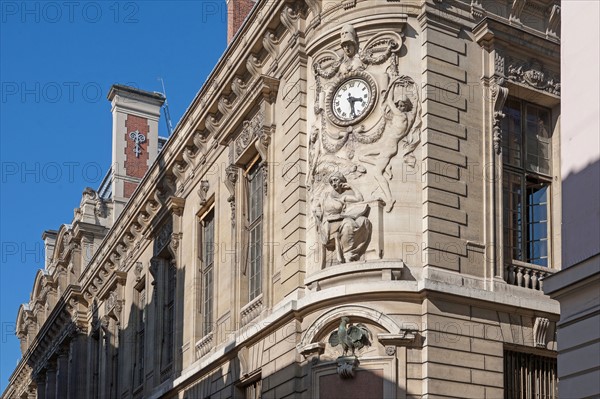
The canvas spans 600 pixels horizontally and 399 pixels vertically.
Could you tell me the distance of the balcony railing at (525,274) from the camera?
24031 mm

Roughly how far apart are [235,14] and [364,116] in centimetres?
1243

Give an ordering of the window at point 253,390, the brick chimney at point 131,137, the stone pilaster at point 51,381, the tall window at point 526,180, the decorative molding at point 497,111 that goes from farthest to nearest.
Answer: the stone pilaster at point 51,381, the brick chimney at point 131,137, the window at point 253,390, the tall window at point 526,180, the decorative molding at point 497,111

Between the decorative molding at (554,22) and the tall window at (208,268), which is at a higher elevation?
the decorative molding at (554,22)

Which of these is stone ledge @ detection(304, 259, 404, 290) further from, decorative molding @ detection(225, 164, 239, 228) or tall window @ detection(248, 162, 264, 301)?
decorative molding @ detection(225, 164, 239, 228)

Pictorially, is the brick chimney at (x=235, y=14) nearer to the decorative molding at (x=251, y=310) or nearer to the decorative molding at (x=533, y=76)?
the decorative molding at (x=251, y=310)

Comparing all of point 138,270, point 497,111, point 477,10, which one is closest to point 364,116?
point 497,111

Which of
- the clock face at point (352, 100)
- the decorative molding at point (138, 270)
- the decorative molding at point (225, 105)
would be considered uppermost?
the decorative molding at point (225, 105)

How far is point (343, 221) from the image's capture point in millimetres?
23328

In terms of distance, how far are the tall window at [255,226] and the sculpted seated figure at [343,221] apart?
171 inches

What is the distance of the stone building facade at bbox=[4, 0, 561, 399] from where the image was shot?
22.6 meters

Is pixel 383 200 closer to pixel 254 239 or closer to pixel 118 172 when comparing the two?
pixel 254 239

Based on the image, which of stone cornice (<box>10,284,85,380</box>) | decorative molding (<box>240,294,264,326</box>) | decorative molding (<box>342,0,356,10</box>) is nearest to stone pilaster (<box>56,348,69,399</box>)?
stone cornice (<box>10,284,85,380</box>)

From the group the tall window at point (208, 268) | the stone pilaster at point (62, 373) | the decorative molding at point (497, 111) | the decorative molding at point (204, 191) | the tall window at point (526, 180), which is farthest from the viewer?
the stone pilaster at point (62, 373)

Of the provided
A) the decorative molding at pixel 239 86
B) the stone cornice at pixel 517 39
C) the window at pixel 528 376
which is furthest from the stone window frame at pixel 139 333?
the stone cornice at pixel 517 39
